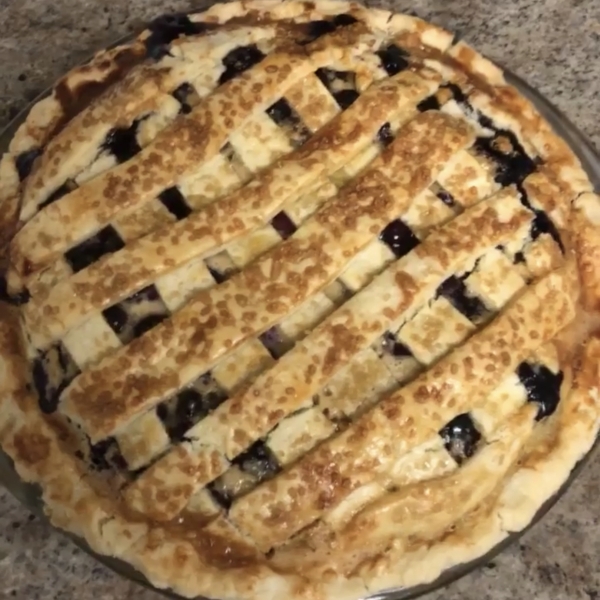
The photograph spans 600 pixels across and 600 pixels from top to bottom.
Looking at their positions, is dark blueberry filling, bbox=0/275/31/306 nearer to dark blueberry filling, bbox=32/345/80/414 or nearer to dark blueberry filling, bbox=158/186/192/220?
dark blueberry filling, bbox=32/345/80/414

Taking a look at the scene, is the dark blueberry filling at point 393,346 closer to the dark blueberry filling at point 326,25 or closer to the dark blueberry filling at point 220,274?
the dark blueberry filling at point 220,274

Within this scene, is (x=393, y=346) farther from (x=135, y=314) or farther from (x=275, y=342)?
(x=135, y=314)

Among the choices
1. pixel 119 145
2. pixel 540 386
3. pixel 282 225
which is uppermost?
pixel 119 145

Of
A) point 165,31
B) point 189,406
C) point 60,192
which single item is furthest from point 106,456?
point 165,31

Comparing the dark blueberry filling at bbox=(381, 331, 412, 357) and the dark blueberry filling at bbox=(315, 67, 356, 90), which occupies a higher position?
the dark blueberry filling at bbox=(315, 67, 356, 90)

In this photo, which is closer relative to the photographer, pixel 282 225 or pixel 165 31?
pixel 282 225

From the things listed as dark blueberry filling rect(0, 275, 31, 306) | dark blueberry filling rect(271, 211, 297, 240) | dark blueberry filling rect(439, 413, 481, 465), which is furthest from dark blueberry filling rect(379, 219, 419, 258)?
dark blueberry filling rect(0, 275, 31, 306)
